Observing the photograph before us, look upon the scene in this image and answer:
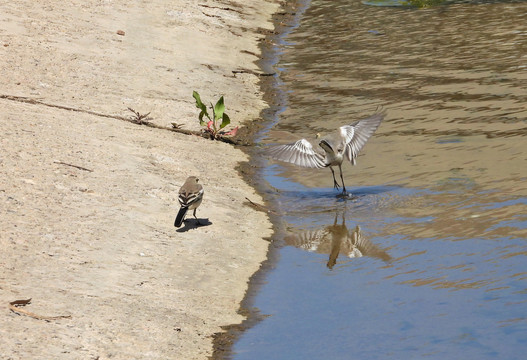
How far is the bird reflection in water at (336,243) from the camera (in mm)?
8641

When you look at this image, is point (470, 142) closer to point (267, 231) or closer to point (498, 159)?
point (498, 159)

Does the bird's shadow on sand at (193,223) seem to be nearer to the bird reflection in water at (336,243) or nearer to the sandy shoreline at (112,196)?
the sandy shoreline at (112,196)

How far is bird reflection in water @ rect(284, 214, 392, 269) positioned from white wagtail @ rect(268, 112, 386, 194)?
973 mm

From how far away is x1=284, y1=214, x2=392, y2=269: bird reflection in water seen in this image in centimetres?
864

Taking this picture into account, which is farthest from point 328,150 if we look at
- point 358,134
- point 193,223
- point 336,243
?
point 193,223

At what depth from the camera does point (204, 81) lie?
49.3 feet

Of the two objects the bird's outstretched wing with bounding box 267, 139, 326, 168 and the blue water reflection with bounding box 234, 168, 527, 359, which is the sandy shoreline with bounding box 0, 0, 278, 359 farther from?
the bird's outstretched wing with bounding box 267, 139, 326, 168

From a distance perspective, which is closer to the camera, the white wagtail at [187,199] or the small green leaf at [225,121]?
the white wagtail at [187,199]

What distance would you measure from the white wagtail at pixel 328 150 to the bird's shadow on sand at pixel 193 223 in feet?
5.29

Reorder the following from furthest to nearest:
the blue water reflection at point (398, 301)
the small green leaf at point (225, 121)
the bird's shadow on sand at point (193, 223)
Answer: the small green leaf at point (225, 121), the bird's shadow on sand at point (193, 223), the blue water reflection at point (398, 301)

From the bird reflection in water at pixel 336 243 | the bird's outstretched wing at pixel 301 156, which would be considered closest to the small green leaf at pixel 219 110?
the bird's outstretched wing at pixel 301 156

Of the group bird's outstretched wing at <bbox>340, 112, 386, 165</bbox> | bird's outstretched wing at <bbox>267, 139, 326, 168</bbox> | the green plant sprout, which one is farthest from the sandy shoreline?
bird's outstretched wing at <bbox>340, 112, 386, 165</bbox>

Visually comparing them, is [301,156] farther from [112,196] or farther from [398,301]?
[398,301]

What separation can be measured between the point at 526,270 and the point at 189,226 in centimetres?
325
